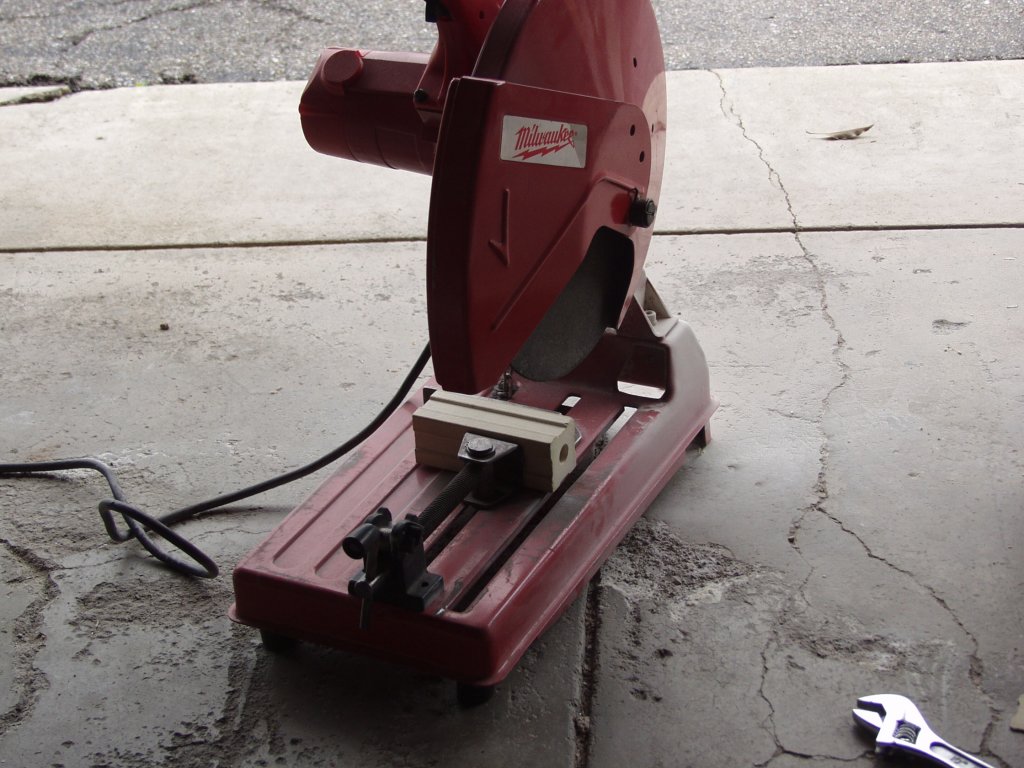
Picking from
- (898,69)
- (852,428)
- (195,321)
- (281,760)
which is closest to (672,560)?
(852,428)

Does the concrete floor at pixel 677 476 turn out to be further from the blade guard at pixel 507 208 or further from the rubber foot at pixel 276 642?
the blade guard at pixel 507 208

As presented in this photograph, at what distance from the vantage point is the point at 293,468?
6.57 ft

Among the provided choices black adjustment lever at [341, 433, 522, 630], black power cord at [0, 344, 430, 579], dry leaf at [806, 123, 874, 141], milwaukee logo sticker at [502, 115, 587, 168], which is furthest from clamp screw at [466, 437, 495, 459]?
dry leaf at [806, 123, 874, 141]

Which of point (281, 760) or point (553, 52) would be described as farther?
point (281, 760)

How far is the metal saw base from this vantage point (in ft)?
4.77

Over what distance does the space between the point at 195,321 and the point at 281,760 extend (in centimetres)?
127

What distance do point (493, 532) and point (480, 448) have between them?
116mm

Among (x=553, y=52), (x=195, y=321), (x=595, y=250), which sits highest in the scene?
(x=553, y=52)

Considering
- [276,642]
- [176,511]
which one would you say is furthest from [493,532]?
[176,511]

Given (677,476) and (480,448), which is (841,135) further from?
(480,448)

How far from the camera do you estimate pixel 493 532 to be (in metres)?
1.58

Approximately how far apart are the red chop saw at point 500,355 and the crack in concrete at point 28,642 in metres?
0.28

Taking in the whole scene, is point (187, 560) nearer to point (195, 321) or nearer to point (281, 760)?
point (281, 760)

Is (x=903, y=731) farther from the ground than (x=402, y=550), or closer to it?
closer to it
